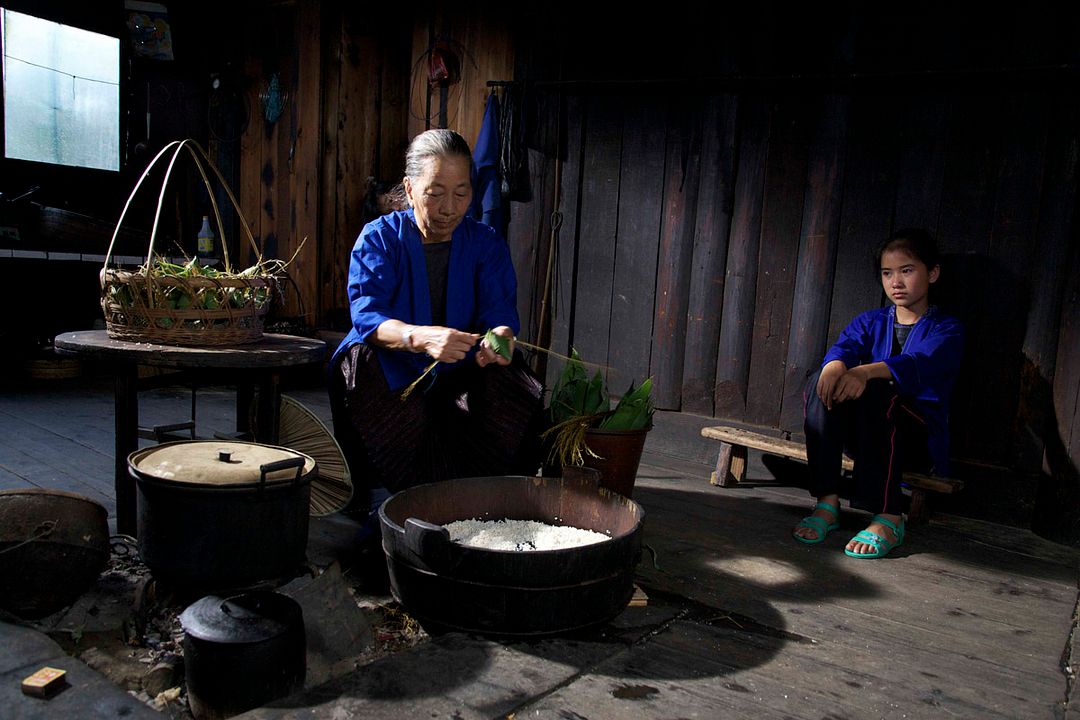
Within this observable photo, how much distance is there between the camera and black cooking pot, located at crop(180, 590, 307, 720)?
1606 millimetres

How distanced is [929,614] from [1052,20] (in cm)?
227

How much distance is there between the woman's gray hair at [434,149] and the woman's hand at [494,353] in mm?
579

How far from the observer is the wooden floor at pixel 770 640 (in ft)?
5.52

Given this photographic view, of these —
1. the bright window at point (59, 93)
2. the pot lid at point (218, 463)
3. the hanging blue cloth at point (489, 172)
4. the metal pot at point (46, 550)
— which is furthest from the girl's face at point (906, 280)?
the bright window at point (59, 93)

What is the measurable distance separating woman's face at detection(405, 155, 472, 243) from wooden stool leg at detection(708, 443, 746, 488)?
1.63 m

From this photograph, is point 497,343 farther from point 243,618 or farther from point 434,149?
point 243,618

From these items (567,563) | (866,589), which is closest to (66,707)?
(567,563)

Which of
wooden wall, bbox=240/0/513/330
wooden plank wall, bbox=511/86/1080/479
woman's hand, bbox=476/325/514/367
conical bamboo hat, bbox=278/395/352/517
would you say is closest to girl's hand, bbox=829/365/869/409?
wooden plank wall, bbox=511/86/1080/479

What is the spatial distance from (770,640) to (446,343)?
1.17m

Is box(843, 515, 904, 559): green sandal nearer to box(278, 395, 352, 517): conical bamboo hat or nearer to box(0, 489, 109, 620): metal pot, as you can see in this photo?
box(278, 395, 352, 517): conical bamboo hat

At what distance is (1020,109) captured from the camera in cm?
310

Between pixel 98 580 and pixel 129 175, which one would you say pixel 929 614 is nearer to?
pixel 98 580

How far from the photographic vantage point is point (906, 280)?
9.98ft

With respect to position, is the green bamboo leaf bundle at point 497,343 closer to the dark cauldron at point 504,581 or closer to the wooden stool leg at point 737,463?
the dark cauldron at point 504,581
